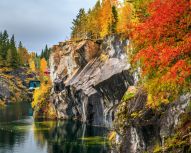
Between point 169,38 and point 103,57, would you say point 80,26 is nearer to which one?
point 103,57

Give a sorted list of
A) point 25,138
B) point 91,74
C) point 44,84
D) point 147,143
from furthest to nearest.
Answer: point 44,84, point 91,74, point 25,138, point 147,143

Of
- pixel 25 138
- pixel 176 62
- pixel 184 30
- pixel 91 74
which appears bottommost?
pixel 25 138

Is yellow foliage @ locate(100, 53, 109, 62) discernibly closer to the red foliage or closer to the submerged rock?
the submerged rock

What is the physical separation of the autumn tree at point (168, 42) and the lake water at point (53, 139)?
4818cm

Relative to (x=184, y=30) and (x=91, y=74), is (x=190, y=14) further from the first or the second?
(x=91, y=74)

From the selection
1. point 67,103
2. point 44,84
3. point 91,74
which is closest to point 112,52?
point 91,74

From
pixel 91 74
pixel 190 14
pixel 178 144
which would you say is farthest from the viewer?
pixel 91 74

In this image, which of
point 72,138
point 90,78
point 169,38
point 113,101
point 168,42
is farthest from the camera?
point 90,78

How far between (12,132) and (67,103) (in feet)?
126

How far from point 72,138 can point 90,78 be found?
2736 centimetres

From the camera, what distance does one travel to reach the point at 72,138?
86.8m

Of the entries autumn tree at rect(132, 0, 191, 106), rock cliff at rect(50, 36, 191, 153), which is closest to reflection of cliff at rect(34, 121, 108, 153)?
rock cliff at rect(50, 36, 191, 153)

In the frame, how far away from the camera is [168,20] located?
62.9ft

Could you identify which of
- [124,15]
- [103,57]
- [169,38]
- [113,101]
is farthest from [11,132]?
[169,38]
